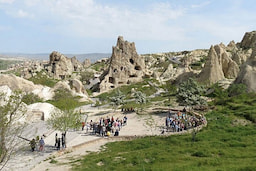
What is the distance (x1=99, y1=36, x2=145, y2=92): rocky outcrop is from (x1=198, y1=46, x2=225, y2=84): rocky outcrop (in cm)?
2334

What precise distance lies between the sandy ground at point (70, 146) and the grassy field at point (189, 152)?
1.59 metres

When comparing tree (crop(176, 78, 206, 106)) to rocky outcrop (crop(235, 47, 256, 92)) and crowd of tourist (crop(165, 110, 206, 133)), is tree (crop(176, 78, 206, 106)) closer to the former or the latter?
crowd of tourist (crop(165, 110, 206, 133))

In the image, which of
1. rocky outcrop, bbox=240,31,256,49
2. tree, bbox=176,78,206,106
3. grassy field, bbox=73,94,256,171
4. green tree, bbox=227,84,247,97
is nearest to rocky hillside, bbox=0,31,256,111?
rocky outcrop, bbox=240,31,256,49

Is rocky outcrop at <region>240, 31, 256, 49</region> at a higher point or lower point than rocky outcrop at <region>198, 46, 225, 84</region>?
higher

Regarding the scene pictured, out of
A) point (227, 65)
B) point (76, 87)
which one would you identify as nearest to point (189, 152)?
point (76, 87)

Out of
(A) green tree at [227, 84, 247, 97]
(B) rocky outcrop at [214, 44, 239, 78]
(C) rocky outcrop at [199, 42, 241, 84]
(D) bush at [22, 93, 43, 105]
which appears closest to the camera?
(D) bush at [22, 93, 43, 105]

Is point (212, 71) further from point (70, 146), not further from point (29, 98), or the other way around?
point (29, 98)

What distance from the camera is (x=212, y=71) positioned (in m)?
58.5

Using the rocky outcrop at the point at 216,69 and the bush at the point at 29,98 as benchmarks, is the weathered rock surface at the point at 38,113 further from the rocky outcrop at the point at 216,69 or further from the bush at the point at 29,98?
the rocky outcrop at the point at 216,69

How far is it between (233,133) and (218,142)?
12.8ft

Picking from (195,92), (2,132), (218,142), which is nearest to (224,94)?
(195,92)

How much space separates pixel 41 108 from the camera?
123 ft

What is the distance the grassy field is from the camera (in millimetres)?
15482

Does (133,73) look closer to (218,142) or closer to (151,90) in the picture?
(151,90)
